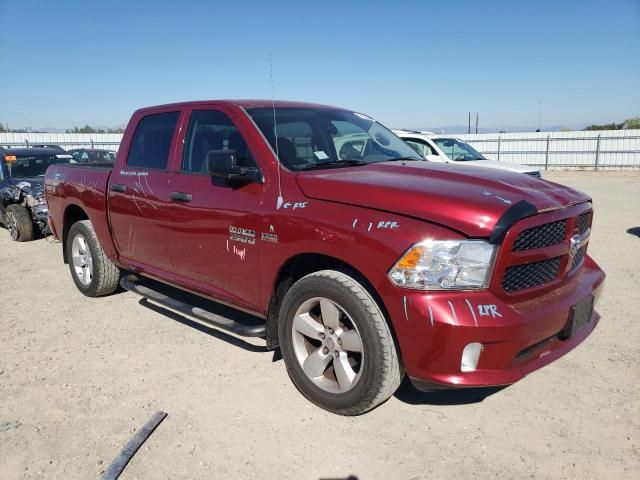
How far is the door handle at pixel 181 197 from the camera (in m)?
3.74

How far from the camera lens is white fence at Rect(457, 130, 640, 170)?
81.9 ft

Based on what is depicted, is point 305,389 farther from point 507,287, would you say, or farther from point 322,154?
point 322,154

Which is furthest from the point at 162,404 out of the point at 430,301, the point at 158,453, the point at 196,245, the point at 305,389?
the point at 430,301

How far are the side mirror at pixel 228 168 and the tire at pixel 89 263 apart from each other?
7.92 feet

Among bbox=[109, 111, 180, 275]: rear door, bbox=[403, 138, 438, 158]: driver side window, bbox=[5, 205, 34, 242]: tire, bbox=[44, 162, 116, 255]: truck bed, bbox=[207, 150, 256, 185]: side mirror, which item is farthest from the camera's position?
bbox=[403, 138, 438, 158]: driver side window

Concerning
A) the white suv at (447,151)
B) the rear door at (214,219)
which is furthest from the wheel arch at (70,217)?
the white suv at (447,151)

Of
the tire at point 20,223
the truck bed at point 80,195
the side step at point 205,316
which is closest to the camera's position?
the side step at point 205,316

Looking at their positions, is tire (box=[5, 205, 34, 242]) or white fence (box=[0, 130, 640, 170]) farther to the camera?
white fence (box=[0, 130, 640, 170])

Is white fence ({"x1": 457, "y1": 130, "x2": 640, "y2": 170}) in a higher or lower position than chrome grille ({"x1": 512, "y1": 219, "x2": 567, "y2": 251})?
lower

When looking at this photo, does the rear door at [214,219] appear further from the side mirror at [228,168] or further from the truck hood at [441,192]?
the truck hood at [441,192]

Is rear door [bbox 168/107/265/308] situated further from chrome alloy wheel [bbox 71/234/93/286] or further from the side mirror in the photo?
chrome alloy wheel [bbox 71/234/93/286]

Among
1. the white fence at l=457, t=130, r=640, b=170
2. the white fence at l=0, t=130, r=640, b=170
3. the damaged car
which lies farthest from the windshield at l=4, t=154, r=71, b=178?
the white fence at l=457, t=130, r=640, b=170

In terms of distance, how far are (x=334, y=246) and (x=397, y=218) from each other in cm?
40

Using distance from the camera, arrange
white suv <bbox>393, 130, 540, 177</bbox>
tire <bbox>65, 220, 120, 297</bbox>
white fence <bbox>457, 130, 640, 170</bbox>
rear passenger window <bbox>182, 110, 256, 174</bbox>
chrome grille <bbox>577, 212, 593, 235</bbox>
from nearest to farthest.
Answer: chrome grille <bbox>577, 212, 593, 235</bbox>
rear passenger window <bbox>182, 110, 256, 174</bbox>
tire <bbox>65, 220, 120, 297</bbox>
white suv <bbox>393, 130, 540, 177</bbox>
white fence <bbox>457, 130, 640, 170</bbox>
